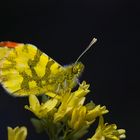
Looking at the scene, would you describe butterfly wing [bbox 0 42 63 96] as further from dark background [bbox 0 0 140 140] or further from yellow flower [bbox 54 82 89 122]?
dark background [bbox 0 0 140 140]

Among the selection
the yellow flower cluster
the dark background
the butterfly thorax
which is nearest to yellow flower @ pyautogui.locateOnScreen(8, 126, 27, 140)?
the yellow flower cluster

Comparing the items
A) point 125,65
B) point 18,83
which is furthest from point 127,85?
point 18,83

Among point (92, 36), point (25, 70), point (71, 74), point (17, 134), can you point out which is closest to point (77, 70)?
point (71, 74)

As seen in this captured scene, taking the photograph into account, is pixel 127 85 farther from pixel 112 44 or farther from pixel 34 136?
pixel 34 136

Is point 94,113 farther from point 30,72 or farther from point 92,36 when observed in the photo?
point 92,36

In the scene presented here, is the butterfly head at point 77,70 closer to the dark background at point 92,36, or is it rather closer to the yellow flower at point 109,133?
the yellow flower at point 109,133

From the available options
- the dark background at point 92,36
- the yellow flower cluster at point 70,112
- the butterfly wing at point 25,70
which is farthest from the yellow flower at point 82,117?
the dark background at point 92,36
